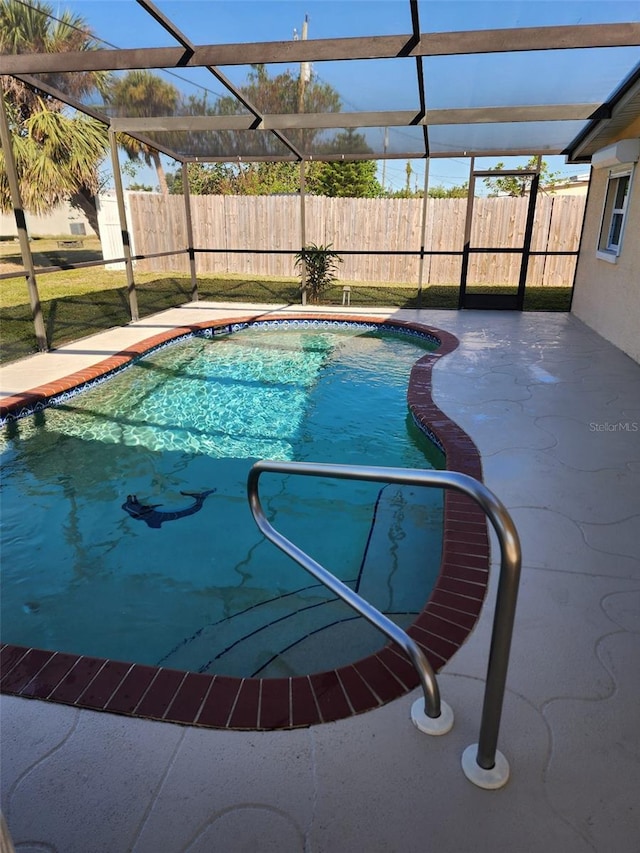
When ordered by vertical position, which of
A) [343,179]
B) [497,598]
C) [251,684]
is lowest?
[251,684]

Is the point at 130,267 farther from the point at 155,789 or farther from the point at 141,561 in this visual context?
the point at 155,789

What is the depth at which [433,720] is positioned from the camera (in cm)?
181

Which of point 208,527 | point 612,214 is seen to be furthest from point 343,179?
point 208,527

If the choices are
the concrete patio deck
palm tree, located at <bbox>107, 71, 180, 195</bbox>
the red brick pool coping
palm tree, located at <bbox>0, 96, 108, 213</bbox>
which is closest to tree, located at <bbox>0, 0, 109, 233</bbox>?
palm tree, located at <bbox>0, 96, 108, 213</bbox>

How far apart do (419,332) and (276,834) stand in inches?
310

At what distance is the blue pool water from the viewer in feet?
9.07

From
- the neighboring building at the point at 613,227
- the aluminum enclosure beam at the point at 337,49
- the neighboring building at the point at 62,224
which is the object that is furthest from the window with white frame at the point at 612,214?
the neighboring building at the point at 62,224

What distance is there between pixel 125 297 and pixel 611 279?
30.3 ft

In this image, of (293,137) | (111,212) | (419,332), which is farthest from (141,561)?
(111,212)

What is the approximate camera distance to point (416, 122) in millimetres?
7531

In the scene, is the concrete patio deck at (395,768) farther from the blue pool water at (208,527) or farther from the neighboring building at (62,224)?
the neighboring building at (62,224)

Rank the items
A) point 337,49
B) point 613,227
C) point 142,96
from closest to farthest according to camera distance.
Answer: point 337,49, point 142,96, point 613,227

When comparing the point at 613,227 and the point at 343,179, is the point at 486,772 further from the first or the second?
the point at 343,179

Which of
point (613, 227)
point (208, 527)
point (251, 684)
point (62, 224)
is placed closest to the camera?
point (251, 684)
